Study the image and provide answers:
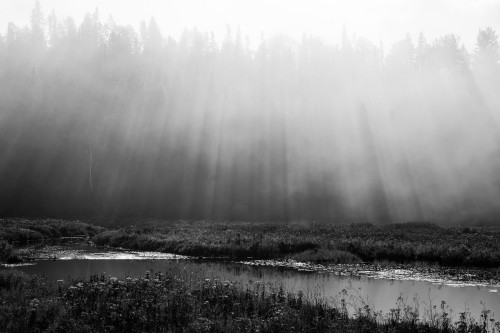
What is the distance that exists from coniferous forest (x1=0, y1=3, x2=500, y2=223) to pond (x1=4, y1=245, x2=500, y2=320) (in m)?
46.7

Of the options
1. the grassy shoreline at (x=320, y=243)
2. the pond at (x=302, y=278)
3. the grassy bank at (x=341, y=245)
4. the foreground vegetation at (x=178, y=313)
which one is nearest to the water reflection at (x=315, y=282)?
the pond at (x=302, y=278)

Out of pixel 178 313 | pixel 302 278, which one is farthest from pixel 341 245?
pixel 178 313

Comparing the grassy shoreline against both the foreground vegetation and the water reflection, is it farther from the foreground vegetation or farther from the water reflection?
the foreground vegetation

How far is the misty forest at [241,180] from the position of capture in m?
21.4

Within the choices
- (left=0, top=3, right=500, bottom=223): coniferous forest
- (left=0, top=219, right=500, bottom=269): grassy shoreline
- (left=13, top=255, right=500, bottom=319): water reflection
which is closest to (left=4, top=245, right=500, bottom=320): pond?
(left=13, top=255, right=500, bottom=319): water reflection

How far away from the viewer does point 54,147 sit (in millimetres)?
101188

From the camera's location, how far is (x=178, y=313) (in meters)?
17.2

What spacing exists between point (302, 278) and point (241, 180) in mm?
69956

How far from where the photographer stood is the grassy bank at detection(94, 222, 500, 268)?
38.1 m

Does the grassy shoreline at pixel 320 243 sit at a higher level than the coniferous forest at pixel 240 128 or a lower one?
lower

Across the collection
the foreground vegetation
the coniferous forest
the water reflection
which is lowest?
the foreground vegetation

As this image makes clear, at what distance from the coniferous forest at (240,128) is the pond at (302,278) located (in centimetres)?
4672

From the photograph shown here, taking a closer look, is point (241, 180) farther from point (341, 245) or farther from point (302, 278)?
point (302, 278)

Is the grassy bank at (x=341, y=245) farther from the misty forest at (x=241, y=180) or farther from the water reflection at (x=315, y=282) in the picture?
the water reflection at (x=315, y=282)
